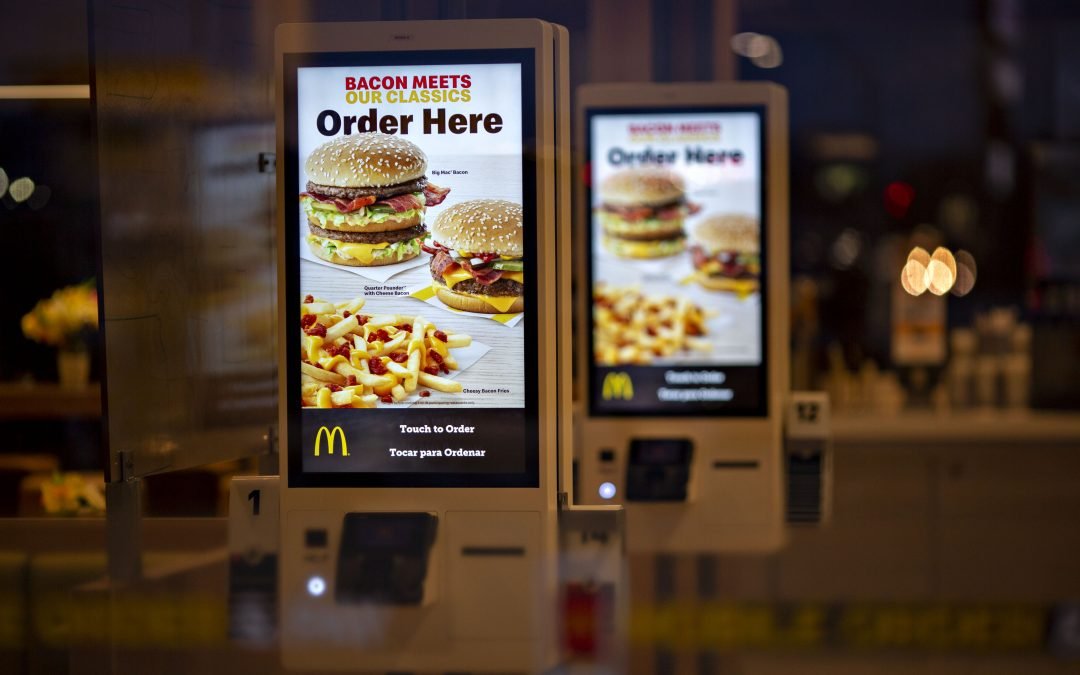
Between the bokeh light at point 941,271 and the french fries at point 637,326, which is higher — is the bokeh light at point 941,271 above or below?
above

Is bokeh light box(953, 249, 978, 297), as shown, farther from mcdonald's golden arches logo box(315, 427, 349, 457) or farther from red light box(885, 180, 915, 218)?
mcdonald's golden arches logo box(315, 427, 349, 457)

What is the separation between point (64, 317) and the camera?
352cm

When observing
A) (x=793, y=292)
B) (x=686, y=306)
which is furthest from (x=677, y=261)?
(x=793, y=292)

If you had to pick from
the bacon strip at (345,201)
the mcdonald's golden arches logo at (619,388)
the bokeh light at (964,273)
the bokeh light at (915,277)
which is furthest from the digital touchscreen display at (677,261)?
the bokeh light at (964,273)

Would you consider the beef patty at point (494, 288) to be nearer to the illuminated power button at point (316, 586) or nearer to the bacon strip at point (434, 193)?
the bacon strip at point (434, 193)

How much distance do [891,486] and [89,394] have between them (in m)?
2.86

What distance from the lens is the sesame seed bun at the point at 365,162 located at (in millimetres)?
1939

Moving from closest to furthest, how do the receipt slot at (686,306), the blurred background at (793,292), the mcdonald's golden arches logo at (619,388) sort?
the blurred background at (793,292) < the receipt slot at (686,306) < the mcdonald's golden arches logo at (619,388)

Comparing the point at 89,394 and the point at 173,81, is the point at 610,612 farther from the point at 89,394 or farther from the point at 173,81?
the point at 89,394

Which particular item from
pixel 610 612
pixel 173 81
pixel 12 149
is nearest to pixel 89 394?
pixel 12 149

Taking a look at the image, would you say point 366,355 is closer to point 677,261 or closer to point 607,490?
point 607,490

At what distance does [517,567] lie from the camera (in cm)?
201

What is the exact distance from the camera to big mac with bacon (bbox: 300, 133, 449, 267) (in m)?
1.93

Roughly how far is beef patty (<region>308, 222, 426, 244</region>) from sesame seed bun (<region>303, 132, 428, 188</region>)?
0.24 ft
